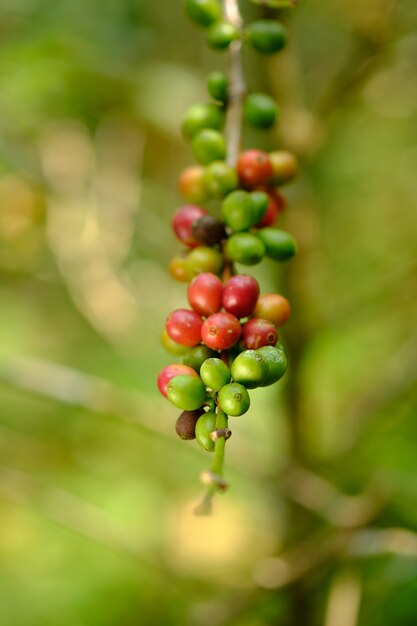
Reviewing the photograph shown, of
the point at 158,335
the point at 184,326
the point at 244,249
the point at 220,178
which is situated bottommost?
the point at 184,326

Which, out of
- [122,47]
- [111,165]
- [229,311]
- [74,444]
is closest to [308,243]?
[122,47]

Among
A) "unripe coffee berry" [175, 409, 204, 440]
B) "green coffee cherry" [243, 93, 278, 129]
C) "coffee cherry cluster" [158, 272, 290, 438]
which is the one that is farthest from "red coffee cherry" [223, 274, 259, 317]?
"green coffee cherry" [243, 93, 278, 129]

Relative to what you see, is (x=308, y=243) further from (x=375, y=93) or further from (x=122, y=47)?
(x=122, y=47)

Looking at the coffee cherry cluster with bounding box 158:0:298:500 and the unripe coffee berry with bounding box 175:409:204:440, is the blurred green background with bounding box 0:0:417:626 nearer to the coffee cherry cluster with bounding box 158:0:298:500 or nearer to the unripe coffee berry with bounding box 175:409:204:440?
the coffee cherry cluster with bounding box 158:0:298:500

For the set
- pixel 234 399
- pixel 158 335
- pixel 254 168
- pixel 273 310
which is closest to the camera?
pixel 234 399

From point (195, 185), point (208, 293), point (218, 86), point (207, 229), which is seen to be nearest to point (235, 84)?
point (218, 86)

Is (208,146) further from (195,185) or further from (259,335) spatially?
(259,335)

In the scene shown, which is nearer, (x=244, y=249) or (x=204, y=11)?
(x=244, y=249)
